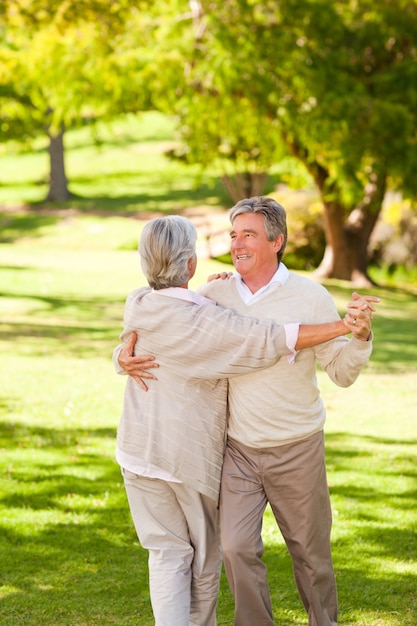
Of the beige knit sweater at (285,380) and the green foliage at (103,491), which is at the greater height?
the beige knit sweater at (285,380)

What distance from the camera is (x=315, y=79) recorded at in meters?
20.4

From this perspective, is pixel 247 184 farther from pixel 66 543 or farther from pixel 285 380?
pixel 285 380

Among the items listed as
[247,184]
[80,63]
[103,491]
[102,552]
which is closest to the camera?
[102,552]

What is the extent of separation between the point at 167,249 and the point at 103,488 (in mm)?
3629

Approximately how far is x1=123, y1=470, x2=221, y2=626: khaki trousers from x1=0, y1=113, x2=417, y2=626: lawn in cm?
93

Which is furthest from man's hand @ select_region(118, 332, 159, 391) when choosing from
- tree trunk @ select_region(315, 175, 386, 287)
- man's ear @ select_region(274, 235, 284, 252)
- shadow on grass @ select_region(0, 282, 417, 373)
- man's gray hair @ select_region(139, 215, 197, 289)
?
tree trunk @ select_region(315, 175, 386, 287)

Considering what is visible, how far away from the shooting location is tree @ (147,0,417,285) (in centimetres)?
2033

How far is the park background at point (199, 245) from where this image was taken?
224 inches

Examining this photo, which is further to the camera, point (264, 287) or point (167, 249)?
point (264, 287)

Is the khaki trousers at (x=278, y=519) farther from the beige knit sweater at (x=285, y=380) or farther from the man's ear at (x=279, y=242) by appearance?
the man's ear at (x=279, y=242)

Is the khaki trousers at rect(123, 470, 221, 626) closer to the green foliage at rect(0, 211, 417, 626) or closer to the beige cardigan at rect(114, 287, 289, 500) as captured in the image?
the beige cardigan at rect(114, 287, 289, 500)

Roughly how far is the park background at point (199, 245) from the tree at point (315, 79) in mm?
51

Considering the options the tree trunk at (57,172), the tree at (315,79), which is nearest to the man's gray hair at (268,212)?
the tree at (315,79)

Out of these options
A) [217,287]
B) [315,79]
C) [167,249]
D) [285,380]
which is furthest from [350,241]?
[167,249]
